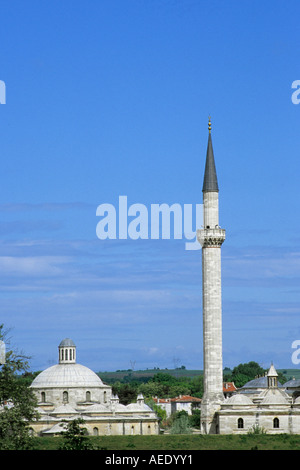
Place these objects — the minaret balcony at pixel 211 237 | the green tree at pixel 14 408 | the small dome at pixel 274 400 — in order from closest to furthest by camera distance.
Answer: the green tree at pixel 14 408 → the small dome at pixel 274 400 → the minaret balcony at pixel 211 237

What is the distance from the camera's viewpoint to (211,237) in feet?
239

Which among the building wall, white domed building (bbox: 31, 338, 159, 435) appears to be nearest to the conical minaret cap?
white domed building (bbox: 31, 338, 159, 435)

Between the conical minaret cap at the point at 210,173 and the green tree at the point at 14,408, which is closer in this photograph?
the green tree at the point at 14,408

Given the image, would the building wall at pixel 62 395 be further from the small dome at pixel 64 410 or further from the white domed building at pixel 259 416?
the white domed building at pixel 259 416

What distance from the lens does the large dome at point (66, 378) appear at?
260 feet

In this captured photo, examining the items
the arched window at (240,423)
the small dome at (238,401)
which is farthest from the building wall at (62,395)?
the arched window at (240,423)

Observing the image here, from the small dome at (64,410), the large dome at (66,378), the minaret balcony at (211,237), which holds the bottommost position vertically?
the small dome at (64,410)

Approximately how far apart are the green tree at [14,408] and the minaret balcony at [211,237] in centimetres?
2762

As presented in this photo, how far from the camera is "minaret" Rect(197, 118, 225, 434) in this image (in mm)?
71812
